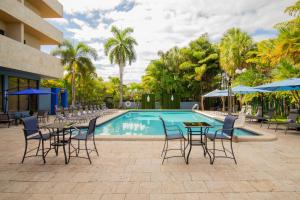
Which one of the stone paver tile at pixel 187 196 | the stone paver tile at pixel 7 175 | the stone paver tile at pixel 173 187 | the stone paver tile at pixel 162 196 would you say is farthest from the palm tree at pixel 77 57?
the stone paver tile at pixel 187 196

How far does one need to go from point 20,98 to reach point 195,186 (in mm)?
17386

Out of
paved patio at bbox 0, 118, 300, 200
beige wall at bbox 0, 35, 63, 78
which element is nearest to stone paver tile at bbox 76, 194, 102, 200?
paved patio at bbox 0, 118, 300, 200

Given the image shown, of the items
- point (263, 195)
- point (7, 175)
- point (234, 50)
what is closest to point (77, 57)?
point (234, 50)

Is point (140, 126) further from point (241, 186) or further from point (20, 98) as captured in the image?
point (241, 186)

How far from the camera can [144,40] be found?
3005 centimetres

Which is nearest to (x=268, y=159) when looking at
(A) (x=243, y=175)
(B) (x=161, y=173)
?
(A) (x=243, y=175)

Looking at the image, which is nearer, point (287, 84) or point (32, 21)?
point (287, 84)

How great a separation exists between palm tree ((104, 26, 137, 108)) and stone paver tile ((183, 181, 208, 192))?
2591 cm

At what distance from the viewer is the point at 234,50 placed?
2462 cm

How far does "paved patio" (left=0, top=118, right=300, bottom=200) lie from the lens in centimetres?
348

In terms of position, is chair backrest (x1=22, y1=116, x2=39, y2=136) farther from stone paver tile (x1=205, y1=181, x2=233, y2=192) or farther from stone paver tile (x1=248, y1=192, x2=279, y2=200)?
stone paver tile (x1=248, y1=192, x2=279, y2=200)

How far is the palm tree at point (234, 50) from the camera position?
24.5 metres

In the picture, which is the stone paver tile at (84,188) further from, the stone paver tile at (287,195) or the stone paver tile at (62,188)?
the stone paver tile at (287,195)

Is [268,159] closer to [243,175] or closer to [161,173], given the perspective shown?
[243,175]
